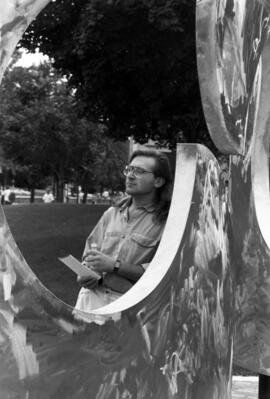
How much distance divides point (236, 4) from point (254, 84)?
0.60 metres

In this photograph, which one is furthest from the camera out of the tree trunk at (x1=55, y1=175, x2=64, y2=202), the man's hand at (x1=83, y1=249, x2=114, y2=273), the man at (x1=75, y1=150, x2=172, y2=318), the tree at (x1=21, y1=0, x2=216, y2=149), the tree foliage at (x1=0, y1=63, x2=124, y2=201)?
the tree trunk at (x1=55, y1=175, x2=64, y2=202)

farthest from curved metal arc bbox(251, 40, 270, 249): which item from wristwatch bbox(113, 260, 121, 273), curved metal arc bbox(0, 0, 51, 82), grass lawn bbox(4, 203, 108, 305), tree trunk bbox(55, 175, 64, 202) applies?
tree trunk bbox(55, 175, 64, 202)

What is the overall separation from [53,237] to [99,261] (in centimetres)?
927

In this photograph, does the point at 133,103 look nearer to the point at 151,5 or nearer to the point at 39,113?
the point at 151,5

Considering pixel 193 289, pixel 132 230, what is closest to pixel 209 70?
pixel 132 230

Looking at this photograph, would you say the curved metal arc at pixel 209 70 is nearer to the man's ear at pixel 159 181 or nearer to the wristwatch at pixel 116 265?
the man's ear at pixel 159 181

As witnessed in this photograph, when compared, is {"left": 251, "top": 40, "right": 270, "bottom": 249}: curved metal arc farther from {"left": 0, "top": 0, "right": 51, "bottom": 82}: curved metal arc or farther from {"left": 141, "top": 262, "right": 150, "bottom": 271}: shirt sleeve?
{"left": 0, "top": 0, "right": 51, "bottom": 82}: curved metal arc

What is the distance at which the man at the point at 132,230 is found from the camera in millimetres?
3309

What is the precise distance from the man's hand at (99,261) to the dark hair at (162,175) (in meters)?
0.42

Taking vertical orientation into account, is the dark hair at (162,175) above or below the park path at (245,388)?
above

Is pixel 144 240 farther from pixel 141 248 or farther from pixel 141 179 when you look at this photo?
pixel 141 179

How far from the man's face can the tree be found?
236 inches

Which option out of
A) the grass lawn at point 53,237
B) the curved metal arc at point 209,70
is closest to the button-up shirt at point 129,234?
the curved metal arc at point 209,70

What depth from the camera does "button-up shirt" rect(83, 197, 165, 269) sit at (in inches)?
133
